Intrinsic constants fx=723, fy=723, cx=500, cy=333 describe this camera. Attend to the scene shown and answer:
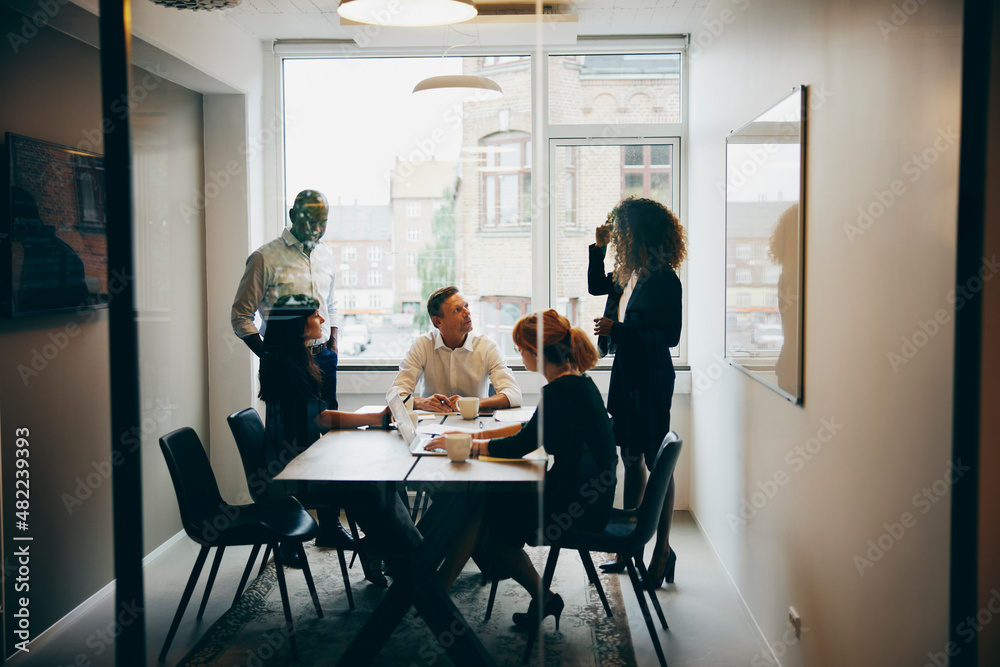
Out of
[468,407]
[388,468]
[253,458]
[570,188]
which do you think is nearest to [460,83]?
[570,188]

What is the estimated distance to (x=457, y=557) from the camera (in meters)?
2.88

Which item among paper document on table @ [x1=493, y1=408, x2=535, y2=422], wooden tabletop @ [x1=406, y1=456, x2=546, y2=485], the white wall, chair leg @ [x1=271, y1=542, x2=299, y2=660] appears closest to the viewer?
the white wall

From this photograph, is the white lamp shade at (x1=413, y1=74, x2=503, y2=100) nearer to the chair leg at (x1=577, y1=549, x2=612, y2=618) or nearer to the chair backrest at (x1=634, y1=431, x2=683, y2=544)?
the chair backrest at (x1=634, y1=431, x2=683, y2=544)

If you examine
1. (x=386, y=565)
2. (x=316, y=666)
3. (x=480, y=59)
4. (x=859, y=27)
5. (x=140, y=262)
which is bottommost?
(x=316, y=666)

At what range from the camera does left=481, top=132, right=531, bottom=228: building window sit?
2835mm

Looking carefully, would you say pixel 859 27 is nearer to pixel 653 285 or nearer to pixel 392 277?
pixel 653 285

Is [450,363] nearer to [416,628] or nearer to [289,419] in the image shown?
[289,419]

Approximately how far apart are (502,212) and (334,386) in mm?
1108

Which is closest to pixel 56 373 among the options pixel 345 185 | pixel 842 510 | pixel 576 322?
pixel 345 185

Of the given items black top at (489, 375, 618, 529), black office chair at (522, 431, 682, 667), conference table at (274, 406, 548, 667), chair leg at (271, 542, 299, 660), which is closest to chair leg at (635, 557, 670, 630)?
black office chair at (522, 431, 682, 667)

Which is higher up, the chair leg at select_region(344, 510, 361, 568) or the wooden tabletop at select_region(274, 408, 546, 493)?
the wooden tabletop at select_region(274, 408, 546, 493)

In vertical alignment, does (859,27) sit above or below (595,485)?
above

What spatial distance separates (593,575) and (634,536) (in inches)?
8.5

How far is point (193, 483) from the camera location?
2.95 meters
